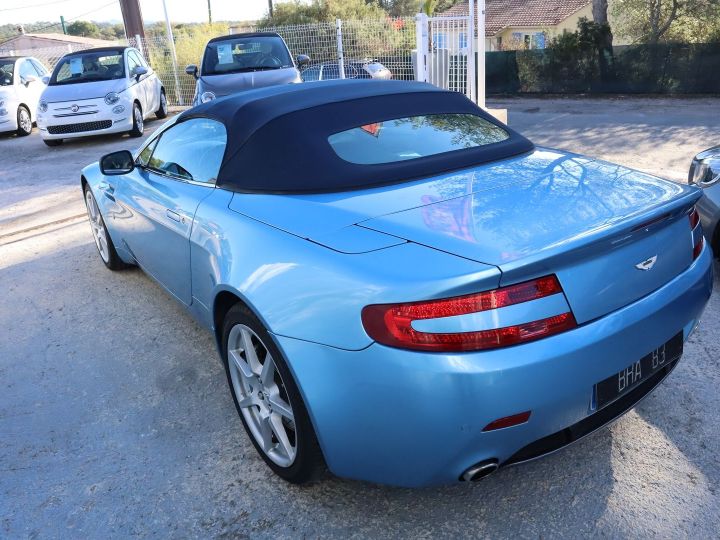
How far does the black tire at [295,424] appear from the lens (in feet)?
7.07

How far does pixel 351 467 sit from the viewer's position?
2.07 meters

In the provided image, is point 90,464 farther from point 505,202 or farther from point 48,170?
point 48,170

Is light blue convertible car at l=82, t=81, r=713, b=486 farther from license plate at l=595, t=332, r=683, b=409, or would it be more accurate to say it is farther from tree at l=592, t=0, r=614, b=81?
tree at l=592, t=0, r=614, b=81

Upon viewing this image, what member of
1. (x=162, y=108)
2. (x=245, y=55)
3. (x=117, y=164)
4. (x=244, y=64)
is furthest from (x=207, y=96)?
(x=117, y=164)

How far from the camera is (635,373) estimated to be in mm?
2113

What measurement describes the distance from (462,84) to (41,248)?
8.47 meters

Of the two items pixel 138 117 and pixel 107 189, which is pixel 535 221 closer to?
pixel 107 189

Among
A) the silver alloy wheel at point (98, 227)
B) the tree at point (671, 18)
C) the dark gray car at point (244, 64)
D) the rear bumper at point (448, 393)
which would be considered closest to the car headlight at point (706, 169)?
the rear bumper at point (448, 393)

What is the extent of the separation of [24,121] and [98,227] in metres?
10.2

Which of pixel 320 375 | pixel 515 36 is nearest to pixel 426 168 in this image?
pixel 320 375

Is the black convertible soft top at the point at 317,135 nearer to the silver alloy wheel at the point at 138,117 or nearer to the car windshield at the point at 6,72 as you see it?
the silver alloy wheel at the point at 138,117

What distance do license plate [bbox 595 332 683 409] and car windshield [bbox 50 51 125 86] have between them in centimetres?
1151

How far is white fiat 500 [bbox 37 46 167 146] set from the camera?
10812 millimetres

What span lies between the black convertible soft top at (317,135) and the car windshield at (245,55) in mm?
7804
